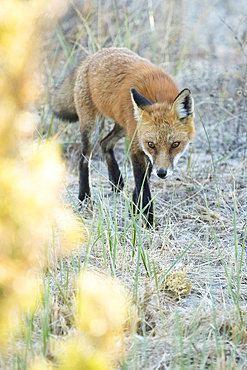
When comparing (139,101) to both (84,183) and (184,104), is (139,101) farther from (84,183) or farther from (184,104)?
(84,183)

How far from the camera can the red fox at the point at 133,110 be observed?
369cm

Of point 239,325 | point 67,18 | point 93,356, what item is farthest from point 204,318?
point 67,18

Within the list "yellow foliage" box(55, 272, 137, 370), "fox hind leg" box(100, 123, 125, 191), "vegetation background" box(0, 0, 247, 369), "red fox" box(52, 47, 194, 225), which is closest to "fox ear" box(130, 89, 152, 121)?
"red fox" box(52, 47, 194, 225)

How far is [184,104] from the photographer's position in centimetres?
370

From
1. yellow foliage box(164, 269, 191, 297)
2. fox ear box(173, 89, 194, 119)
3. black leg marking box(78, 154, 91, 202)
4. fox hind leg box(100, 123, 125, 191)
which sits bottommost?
yellow foliage box(164, 269, 191, 297)

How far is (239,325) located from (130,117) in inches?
98.0

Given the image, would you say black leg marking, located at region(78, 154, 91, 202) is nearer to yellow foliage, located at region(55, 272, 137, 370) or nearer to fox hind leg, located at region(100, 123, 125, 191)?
fox hind leg, located at region(100, 123, 125, 191)

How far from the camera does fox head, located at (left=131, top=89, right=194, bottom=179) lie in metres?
3.66

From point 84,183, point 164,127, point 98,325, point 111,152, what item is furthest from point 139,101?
point 98,325

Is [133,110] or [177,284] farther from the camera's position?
[133,110]

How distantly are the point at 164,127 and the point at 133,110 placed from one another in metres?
0.47

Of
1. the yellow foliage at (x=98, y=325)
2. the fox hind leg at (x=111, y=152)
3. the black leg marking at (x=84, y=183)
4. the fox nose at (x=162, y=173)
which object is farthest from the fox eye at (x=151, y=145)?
the yellow foliage at (x=98, y=325)

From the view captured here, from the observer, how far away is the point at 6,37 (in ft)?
4.65

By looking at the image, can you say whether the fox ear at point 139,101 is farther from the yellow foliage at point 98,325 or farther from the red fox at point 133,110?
A: the yellow foliage at point 98,325
